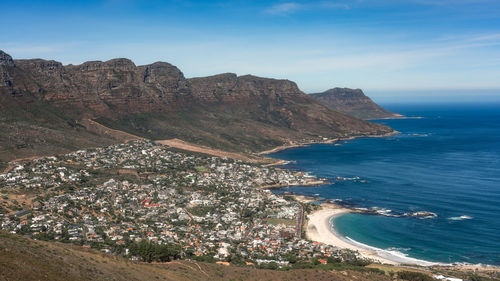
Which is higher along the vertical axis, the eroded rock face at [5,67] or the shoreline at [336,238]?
the eroded rock face at [5,67]

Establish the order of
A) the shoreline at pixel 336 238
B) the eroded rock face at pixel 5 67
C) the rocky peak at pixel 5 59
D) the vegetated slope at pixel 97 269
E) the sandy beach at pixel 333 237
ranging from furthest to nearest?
1. the rocky peak at pixel 5 59
2. the eroded rock face at pixel 5 67
3. the sandy beach at pixel 333 237
4. the shoreline at pixel 336 238
5. the vegetated slope at pixel 97 269

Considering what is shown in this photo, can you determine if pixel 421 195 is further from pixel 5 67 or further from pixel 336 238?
pixel 5 67

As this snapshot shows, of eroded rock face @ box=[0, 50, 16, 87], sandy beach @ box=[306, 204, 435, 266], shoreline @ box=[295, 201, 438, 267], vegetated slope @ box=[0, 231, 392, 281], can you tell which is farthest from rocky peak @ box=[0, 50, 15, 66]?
sandy beach @ box=[306, 204, 435, 266]

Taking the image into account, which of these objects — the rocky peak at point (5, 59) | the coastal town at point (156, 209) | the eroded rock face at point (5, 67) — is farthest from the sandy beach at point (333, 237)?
the rocky peak at point (5, 59)

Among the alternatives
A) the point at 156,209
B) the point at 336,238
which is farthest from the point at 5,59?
the point at 336,238

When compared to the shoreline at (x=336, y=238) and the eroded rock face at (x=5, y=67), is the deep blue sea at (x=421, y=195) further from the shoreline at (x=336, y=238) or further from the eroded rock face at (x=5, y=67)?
the eroded rock face at (x=5, y=67)

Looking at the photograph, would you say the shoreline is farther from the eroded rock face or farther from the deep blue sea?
the eroded rock face

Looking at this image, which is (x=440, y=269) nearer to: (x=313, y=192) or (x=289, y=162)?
(x=313, y=192)
